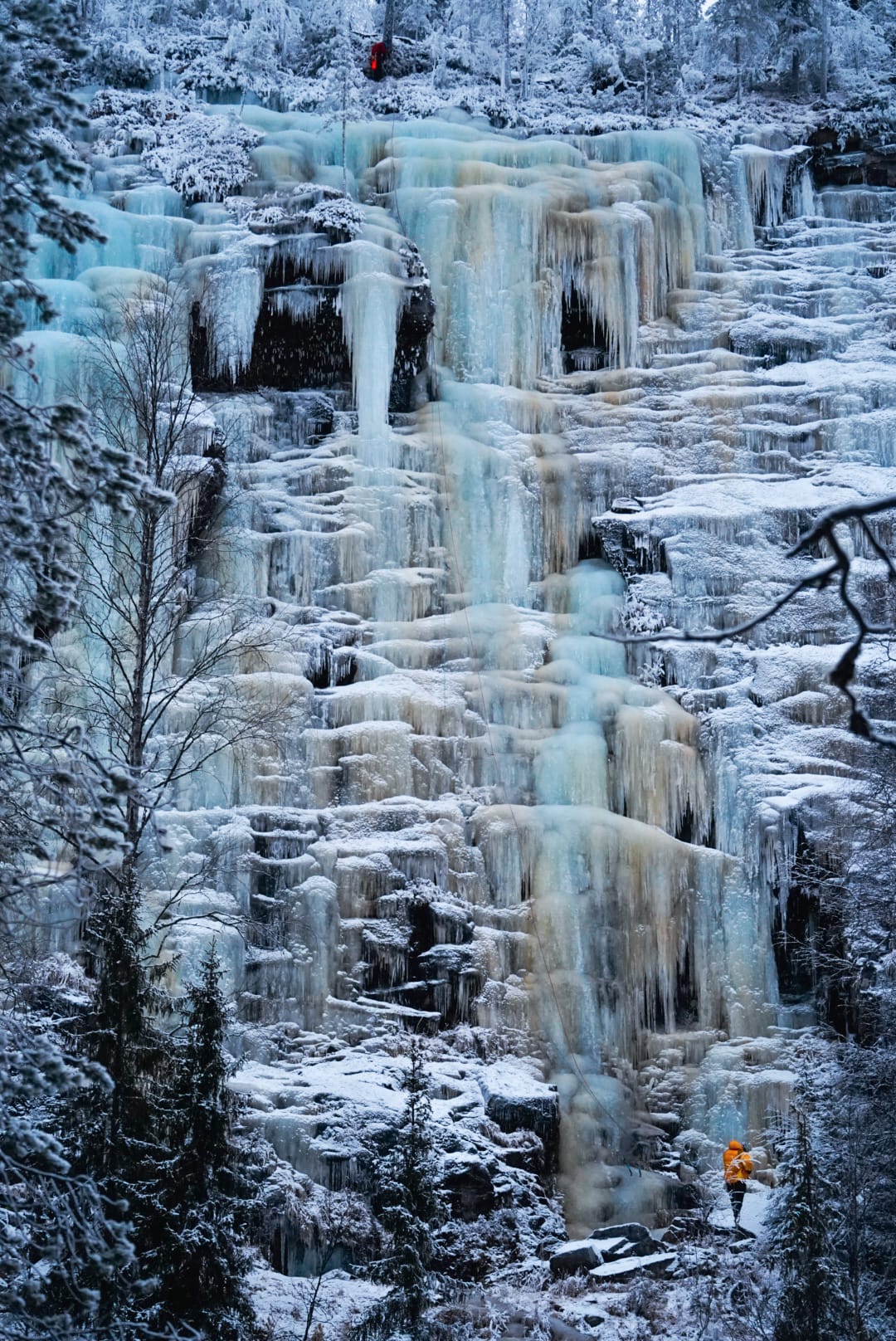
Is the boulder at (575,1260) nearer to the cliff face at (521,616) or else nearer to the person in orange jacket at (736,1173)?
the cliff face at (521,616)

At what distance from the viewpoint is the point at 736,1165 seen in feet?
39.8

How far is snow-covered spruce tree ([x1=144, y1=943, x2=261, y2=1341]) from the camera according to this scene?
788 centimetres

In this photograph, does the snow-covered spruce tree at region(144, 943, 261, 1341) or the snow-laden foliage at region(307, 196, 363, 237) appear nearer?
the snow-covered spruce tree at region(144, 943, 261, 1341)

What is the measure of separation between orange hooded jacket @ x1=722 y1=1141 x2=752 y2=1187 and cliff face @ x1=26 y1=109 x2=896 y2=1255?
951 millimetres

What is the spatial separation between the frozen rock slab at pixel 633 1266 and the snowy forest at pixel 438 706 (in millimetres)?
47

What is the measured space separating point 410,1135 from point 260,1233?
7.97 feet

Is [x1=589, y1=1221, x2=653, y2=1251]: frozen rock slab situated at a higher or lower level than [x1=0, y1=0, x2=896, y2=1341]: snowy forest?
lower

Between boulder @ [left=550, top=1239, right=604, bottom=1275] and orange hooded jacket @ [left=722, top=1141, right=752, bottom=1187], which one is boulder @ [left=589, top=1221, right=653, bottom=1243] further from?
orange hooded jacket @ [left=722, top=1141, right=752, bottom=1187]

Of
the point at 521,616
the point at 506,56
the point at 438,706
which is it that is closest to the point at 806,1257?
the point at 438,706

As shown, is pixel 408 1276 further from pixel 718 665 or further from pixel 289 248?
pixel 289 248

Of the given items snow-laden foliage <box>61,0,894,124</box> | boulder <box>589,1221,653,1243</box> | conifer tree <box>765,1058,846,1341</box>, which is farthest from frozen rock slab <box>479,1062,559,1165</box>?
snow-laden foliage <box>61,0,894,124</box>

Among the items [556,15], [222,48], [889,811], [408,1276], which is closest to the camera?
[408,1276]

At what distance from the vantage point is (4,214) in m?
5.46

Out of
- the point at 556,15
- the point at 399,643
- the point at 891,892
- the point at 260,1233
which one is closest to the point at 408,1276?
the point at 260,1233
